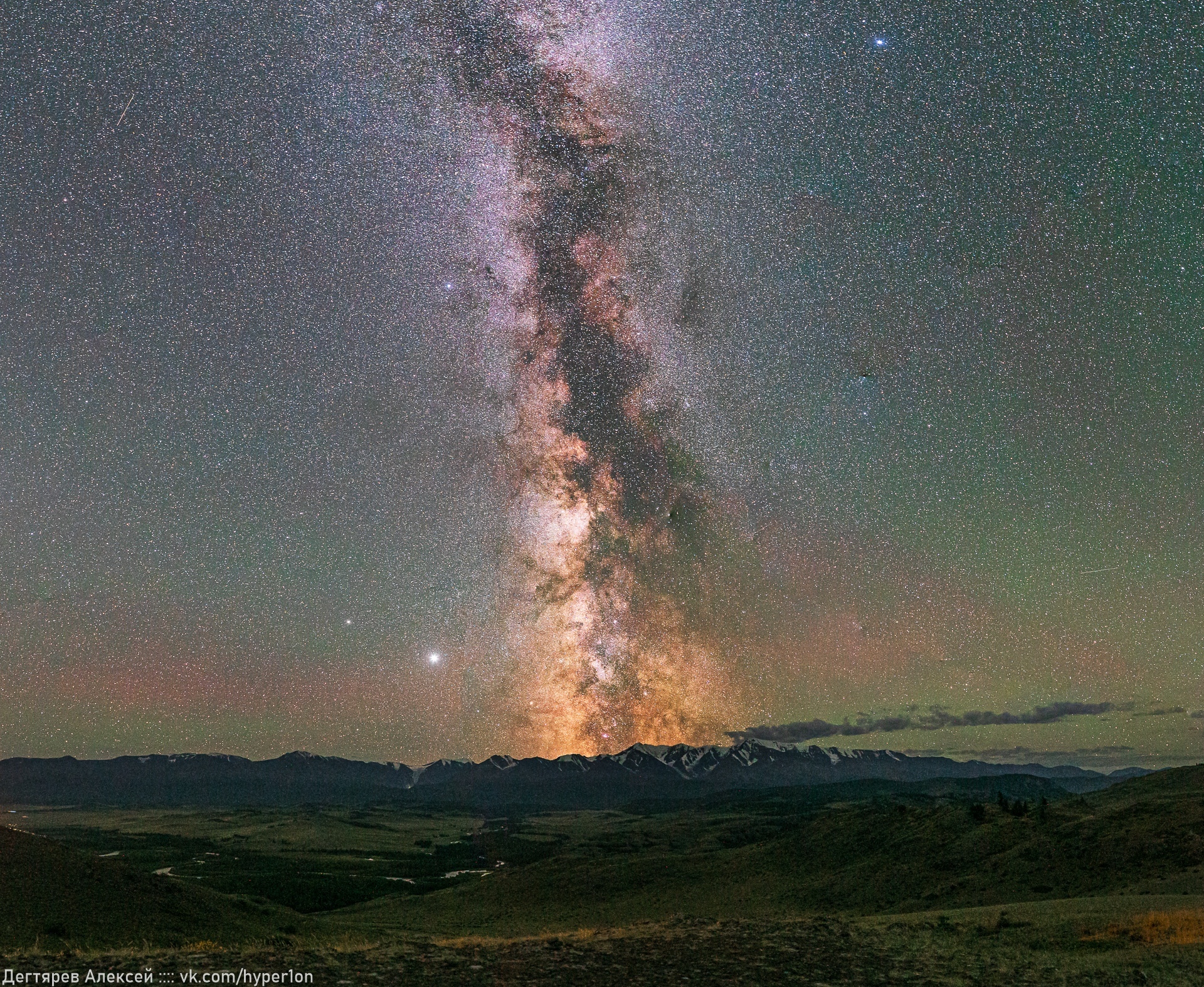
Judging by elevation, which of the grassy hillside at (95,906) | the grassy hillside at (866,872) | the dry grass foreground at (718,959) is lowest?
the grassy hillside at (866,872)

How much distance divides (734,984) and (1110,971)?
856 centimetres

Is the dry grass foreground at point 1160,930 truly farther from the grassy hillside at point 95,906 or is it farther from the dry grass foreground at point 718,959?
the grassy hillside at point 95,906

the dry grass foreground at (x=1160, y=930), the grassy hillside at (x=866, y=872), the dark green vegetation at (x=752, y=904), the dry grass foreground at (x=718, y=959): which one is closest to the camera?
the dry grass foreground at (x=718, y=959)

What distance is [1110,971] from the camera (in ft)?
56.3

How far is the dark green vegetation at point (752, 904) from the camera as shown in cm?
1834

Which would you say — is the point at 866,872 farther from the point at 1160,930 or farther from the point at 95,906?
the point at 95,906

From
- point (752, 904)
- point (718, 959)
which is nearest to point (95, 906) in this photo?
point (718, 959)

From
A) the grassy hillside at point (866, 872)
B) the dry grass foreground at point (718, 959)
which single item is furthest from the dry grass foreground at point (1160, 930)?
the grassy hillside at point (866, 872)

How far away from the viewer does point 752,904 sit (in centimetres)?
5947

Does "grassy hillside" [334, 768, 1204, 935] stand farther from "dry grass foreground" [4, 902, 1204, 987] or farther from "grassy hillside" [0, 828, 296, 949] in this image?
"dry grass foreground" [4, 902, 1204, 987]

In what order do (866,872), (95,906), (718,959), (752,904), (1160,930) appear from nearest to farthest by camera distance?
1. (718,959)
2. (1160,930)
3. (95,906)
4. (866,872)
5. (752,904)

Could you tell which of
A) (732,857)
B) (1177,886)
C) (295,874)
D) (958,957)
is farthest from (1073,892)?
(295,874)

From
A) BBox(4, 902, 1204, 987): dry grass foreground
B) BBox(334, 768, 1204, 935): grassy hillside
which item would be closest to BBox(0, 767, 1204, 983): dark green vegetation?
BBox(4, 902, 1204, 987): dry grass foreground

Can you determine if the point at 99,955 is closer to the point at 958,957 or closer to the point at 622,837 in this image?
the point at 958,957
